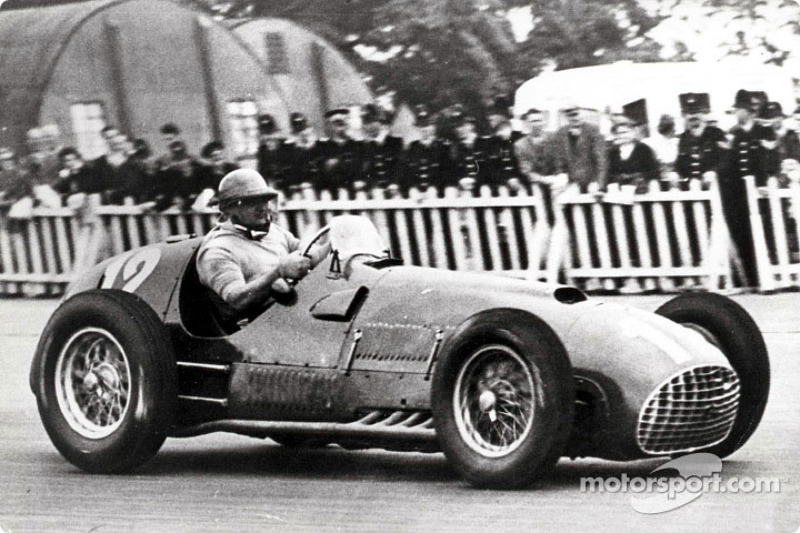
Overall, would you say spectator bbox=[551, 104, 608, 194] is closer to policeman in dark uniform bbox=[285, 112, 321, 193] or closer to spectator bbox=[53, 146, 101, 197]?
policeman in dark uniform bbox=[285, 112, 321, 193]

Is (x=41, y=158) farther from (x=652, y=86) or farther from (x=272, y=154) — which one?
(x=652, y=86)

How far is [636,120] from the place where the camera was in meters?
7.21

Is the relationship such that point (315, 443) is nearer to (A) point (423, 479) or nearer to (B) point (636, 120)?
(A) point (423, 479)

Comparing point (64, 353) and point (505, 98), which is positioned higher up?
point (505, 98)

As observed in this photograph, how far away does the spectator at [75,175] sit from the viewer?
24.7 feet

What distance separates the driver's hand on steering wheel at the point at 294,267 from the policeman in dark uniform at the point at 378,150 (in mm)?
1913

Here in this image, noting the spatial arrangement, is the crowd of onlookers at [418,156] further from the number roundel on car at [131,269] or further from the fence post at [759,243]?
the number roundel on car at [131,269]

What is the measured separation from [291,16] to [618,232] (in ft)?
9.27

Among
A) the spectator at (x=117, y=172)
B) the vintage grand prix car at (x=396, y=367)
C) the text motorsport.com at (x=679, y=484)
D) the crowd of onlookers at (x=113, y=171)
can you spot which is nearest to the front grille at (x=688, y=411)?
the vintage grand prix car at (x=396, y=367)

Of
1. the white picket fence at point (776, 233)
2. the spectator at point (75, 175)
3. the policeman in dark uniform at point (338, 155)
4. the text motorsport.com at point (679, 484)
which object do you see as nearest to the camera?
the text motorsport.com at point (679, 484)

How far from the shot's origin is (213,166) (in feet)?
24.0

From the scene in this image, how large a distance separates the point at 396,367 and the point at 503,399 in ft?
1.76

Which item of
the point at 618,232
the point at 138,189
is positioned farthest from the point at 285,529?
the point at 618,232

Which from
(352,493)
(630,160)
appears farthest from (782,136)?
(352,493)
